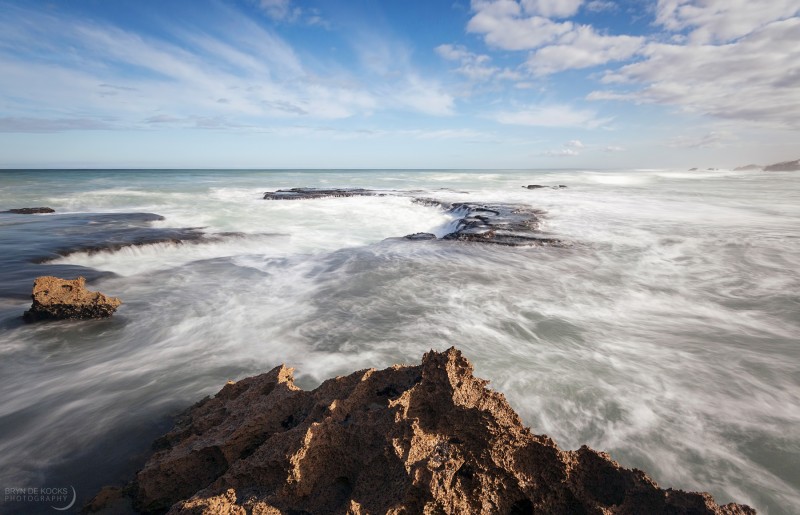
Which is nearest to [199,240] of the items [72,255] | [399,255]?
[72,255]

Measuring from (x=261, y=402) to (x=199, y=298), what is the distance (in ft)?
19.8

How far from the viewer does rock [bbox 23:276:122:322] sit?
6.10 meters

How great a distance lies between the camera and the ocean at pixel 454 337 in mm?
3635

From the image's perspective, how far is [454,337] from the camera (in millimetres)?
5992

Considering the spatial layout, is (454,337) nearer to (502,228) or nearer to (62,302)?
(62,302)

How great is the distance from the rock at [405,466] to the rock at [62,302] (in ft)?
16.7

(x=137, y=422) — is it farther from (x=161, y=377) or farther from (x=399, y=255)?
(x=399, y=255)

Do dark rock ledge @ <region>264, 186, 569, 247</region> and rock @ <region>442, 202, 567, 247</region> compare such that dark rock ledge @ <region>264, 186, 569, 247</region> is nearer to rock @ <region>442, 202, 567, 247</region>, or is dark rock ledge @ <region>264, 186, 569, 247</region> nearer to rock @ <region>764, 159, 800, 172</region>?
rock @ <region>442, 202, 567, 247</region>

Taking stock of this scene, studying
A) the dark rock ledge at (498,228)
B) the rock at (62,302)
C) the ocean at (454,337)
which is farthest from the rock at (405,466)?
the dark rock ledge at (498,228)

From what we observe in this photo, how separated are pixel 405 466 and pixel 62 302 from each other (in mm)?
6758

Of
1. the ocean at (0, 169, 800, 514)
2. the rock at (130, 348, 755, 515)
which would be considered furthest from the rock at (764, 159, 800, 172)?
the rock at (130, 348, 755, 515)

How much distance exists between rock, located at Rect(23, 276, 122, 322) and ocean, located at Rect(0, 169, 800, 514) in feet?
0.83

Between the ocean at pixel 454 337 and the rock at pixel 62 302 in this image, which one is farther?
the rock at pixel 62 302

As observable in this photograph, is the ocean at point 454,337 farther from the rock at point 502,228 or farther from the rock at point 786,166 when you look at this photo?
the rock at point 786,166
